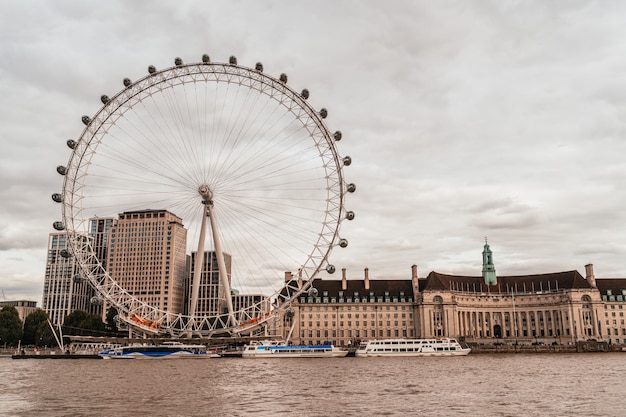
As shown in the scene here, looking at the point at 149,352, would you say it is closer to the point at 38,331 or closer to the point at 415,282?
the point at 38,331

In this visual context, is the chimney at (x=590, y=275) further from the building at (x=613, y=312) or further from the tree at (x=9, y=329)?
the tree at (x=9, y=329)

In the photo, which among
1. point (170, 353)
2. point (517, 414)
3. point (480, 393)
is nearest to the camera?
point (517, 414)

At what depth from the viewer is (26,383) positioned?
53.0 m

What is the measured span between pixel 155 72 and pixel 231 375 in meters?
40.7

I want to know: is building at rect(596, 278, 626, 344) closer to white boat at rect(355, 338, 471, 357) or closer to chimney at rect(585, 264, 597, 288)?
chimney at rect(585, 264, 597, 288)

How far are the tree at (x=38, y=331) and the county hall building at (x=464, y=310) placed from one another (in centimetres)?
5676

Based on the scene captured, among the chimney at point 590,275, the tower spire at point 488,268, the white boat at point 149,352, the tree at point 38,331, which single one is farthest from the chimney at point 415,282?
the tree at point 38,331

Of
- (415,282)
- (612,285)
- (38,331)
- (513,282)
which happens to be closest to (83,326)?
(38,331)

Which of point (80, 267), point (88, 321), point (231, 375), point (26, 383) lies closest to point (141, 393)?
point (26, 383)

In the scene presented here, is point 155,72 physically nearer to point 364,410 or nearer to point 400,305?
point 364,410

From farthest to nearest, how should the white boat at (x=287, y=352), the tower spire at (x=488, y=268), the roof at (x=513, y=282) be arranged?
the tower spire at (x=488, y=268) → the roof at (x=513, y=282) → the white boat at (x=287, y=352)

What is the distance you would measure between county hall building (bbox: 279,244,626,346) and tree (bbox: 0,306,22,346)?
6303 centimetres

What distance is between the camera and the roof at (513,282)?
15869cm

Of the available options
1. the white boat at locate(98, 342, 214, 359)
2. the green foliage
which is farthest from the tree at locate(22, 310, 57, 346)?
the white boat at locate(98, 342, 214, 359)
